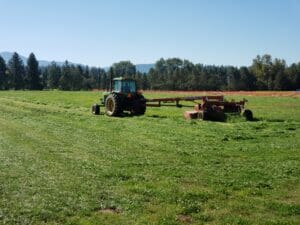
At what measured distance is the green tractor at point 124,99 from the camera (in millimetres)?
29406

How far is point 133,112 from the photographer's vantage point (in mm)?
30344

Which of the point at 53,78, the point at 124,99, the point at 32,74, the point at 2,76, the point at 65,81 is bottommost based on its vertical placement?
the point at 124,99

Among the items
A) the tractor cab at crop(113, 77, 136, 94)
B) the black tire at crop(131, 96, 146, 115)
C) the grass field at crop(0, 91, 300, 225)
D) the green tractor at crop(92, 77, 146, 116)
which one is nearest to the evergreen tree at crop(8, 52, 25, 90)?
the green tractor at crop(92, 77, 146, 116)

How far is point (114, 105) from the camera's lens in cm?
2930

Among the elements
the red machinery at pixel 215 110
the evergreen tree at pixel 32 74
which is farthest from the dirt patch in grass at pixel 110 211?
the evergreen tree at pixel 32 74

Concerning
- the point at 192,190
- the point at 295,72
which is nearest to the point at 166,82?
the point at 295,72

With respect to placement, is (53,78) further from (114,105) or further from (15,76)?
(114,105)

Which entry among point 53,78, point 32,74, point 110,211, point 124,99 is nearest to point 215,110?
point 124,99

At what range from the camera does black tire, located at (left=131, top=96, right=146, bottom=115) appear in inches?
1174

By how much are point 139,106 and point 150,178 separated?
19.2 metres

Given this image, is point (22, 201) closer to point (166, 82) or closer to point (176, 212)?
point (176, 212)

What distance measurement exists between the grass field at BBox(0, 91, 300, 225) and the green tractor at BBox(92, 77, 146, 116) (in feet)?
33.1

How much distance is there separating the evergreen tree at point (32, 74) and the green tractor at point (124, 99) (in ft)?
339

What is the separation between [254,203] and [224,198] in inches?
23.6
